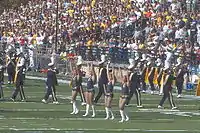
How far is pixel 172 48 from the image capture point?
3919cm

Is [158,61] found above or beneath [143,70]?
above

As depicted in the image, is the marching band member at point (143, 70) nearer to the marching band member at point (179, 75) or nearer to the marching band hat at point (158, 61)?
the marching band hat at point (158, 61)

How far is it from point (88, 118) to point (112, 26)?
19.1 metres

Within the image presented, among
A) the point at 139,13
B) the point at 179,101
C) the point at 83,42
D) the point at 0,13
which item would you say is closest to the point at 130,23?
the point at 139,13

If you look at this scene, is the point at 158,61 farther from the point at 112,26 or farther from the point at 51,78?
the point at 51,78

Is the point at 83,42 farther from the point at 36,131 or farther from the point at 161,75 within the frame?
the point at 36,131

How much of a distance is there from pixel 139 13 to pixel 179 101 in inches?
444

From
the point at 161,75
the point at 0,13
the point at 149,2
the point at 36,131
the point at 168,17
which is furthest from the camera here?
the point at 0,13

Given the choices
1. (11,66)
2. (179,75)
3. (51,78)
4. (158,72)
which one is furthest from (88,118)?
(11,66)

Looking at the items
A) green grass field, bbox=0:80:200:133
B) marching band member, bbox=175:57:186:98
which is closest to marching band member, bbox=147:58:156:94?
marching band member, bbox=175:57:186:98

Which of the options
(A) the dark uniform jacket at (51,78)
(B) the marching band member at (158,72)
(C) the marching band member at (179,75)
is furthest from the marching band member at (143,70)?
(A) the dark uniform jacket at (51,78)

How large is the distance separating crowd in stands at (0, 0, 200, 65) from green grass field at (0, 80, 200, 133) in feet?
22.8

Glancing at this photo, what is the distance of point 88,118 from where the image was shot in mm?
25609

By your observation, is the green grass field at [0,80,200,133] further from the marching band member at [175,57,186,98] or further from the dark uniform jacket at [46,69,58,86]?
the marching band member at [175,57,186,98]
